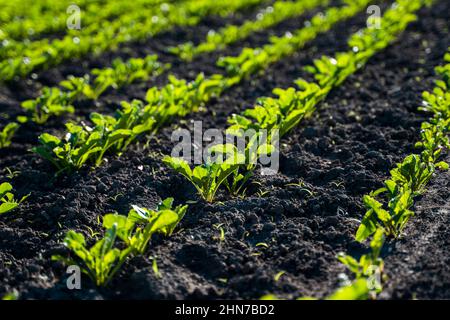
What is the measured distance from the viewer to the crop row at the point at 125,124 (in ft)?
16.8

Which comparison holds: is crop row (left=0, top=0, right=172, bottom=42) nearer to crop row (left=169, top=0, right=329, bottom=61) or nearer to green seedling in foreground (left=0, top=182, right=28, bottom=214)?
crop row (left=169, top=0, right=329, bottom=61)

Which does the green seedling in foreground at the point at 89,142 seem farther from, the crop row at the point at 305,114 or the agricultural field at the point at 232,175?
the crop row at the point at 305,114

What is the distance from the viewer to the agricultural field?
3730 mm

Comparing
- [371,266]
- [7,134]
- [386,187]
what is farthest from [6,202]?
[386,187]

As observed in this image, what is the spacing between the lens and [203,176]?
448 centimetres

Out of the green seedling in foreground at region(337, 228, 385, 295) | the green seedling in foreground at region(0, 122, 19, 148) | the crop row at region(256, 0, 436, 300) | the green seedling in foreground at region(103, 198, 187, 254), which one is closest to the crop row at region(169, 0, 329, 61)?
the crop row at region(256, 0, 436, 300)

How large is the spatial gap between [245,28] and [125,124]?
15.7 ft

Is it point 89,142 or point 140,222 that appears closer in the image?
point 140,222

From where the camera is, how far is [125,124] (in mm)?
5547

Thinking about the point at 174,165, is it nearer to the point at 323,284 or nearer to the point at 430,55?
the point at 323,284

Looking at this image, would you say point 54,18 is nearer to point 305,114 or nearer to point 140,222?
point 305,114

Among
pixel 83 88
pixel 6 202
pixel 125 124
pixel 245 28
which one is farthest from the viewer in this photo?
pixel 245 28
